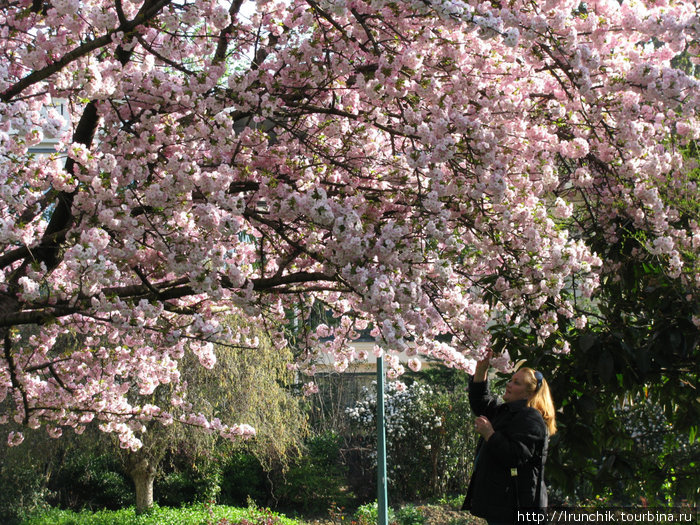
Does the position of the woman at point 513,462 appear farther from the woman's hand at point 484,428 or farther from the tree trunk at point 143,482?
the tree trunk at point 143,482

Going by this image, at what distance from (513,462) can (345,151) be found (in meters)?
2.22

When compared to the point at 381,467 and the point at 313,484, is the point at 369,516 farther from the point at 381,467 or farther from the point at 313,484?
the point at 381,467

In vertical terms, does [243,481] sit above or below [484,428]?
below

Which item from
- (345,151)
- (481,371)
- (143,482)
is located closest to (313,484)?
(143,482)

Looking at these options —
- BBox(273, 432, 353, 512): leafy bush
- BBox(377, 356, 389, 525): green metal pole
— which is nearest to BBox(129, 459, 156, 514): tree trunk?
BBox(273, 432, 353, 512): leafy bush

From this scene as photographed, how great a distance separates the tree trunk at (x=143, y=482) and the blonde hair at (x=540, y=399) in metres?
9.59

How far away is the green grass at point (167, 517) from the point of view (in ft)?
38.5

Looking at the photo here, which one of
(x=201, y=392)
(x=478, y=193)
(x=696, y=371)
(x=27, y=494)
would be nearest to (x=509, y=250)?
(x=478, y=193)

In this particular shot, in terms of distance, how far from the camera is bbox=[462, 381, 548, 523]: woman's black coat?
12.4ft

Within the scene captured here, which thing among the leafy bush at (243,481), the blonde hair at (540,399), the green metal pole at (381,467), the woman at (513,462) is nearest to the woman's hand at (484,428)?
the woman at (513,462)

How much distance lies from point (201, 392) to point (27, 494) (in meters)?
5.39

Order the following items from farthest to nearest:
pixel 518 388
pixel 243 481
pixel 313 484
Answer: pixel 243 481 → pixel 313 484 → pixel 518 388

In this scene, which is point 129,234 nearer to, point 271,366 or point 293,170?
point 293,170

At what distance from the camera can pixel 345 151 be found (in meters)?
4.80
